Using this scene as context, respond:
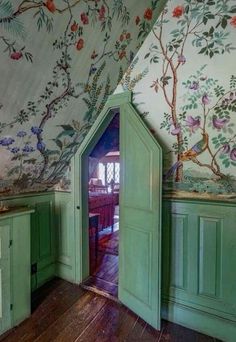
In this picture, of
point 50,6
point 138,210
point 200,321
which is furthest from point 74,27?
point 200,321

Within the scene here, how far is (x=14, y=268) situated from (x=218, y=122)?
6.19 feet

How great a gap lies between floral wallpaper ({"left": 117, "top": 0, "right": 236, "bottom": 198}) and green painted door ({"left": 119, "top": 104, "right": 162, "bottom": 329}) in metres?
0.17

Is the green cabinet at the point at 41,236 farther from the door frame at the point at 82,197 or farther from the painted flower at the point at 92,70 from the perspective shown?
the painted flower at the point at 92,70

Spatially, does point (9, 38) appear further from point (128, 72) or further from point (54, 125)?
point (128, 72)

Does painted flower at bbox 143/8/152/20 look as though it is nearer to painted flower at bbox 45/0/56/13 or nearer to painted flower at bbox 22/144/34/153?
painted flower at bbox 45/0/56/13

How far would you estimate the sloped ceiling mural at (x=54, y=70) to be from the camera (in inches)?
46.9

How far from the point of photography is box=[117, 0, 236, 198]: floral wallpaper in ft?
5.32

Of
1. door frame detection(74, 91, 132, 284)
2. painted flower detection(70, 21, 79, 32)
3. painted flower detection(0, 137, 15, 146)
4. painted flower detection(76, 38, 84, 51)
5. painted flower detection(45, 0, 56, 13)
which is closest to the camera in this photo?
painted flower detection(45, 0, 56, 13)

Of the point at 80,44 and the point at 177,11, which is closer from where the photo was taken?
the point at 80,44

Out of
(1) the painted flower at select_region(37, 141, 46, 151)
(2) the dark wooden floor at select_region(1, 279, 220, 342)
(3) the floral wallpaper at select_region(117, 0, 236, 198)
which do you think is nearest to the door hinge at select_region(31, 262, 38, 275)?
(2) the dark wooden floor at select_region(1, 279, 220, 342)

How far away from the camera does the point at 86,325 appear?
6.23ft

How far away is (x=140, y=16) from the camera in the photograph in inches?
67.4

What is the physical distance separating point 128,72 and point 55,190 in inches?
57.2

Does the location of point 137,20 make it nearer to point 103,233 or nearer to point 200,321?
point 200,321
